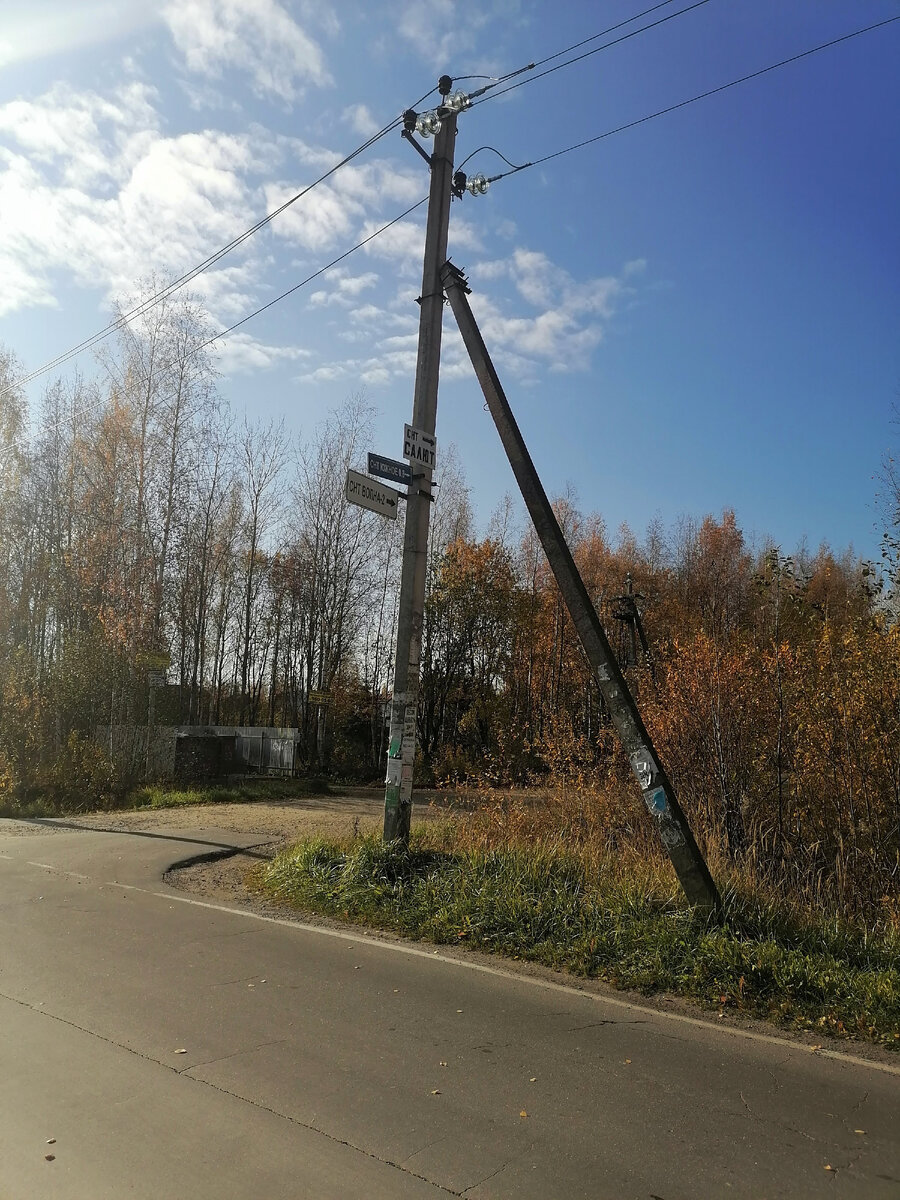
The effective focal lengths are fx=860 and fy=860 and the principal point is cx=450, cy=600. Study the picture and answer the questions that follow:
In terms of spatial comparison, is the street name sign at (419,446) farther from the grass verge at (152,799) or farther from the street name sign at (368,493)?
the grass verge at (152,799)

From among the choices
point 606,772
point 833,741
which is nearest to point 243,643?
point 606,772

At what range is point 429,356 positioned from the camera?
10281 millimetres

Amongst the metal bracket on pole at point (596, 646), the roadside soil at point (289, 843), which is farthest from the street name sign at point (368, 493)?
the roadside soil at point (289, 843)

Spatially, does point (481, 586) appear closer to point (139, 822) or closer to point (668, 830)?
point (139, 822)

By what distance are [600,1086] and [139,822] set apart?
46.6 ft

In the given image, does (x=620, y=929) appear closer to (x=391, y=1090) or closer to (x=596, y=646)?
(x=596, y=646)

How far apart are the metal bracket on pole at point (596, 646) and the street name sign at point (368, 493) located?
1559 mm

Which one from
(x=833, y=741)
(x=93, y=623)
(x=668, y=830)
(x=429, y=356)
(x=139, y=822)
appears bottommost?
(x=139, y=822)

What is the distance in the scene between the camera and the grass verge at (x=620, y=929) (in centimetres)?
586

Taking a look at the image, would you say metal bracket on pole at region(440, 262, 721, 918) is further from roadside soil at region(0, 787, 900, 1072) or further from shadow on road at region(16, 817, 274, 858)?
shadow on road at region(16, 817, 274, 858)

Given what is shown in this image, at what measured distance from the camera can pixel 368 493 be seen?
9.45m

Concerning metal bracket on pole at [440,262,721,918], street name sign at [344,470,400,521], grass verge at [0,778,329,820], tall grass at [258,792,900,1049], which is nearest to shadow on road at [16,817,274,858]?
grass verge at [0,778,329,820]

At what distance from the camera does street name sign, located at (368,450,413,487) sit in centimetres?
950

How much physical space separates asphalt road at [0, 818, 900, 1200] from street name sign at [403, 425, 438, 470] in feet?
17.9
